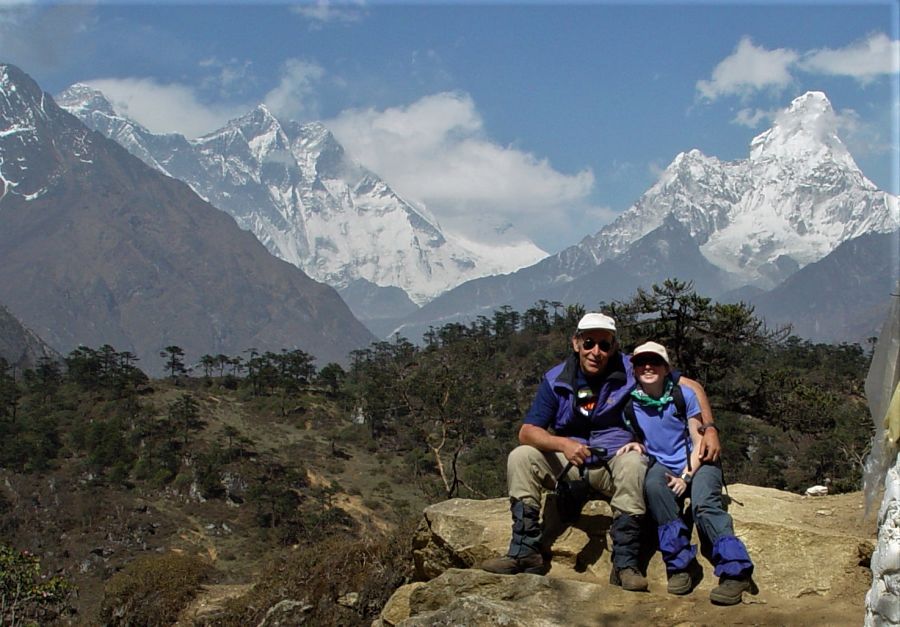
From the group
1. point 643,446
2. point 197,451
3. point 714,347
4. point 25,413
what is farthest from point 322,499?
point 643,446

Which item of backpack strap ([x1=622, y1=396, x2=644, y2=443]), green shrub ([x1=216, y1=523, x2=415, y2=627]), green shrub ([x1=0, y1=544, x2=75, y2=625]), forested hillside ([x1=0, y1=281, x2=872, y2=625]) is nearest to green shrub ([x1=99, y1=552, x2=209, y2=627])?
forested hillside ([x1=0, y1=281, x2=872, y2=625])

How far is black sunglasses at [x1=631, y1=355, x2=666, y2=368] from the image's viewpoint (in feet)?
18.6

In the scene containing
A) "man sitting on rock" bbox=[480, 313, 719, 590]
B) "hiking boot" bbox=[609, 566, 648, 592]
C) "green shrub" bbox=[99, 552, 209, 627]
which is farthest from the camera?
"green shrub" bbox=[99, 552, 209, 627]

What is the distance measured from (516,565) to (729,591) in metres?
1.44

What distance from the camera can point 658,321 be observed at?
18562mm

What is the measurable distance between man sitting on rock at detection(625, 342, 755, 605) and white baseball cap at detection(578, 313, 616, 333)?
274 millimetres

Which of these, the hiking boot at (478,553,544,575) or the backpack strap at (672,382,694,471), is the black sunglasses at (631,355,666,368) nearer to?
the backpack strap at (672,382,694,471)

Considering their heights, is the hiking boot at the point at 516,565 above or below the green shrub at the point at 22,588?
above

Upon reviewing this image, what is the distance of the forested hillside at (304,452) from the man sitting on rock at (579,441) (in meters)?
2.90

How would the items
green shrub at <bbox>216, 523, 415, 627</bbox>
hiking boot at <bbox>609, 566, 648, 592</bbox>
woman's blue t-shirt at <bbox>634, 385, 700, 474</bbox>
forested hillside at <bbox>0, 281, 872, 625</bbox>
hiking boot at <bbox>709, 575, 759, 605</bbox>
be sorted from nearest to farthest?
hiking boot at <bbox>709, 575, 759, 605</bbox> < hiking boot at <bbox>609, 566, 648, 592</bbox> < woman's blue t-shirt at <bbox>634, 385, 700, 474</bbox> < green shrub at <bbox>216, 523, 415, 627</bbox> < forested hillside at <bbox>0, 281, 872, 625</bbox>

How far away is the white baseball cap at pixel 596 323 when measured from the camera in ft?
18.8

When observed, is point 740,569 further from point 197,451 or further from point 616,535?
point 197,451

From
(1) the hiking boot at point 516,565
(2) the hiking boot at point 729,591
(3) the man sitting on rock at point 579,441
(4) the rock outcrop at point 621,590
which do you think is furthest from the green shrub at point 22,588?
(2) the hiking boot at point 729,591

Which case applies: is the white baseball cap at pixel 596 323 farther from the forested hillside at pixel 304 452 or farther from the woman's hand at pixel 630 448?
the forested hillside at pixel 304 452
